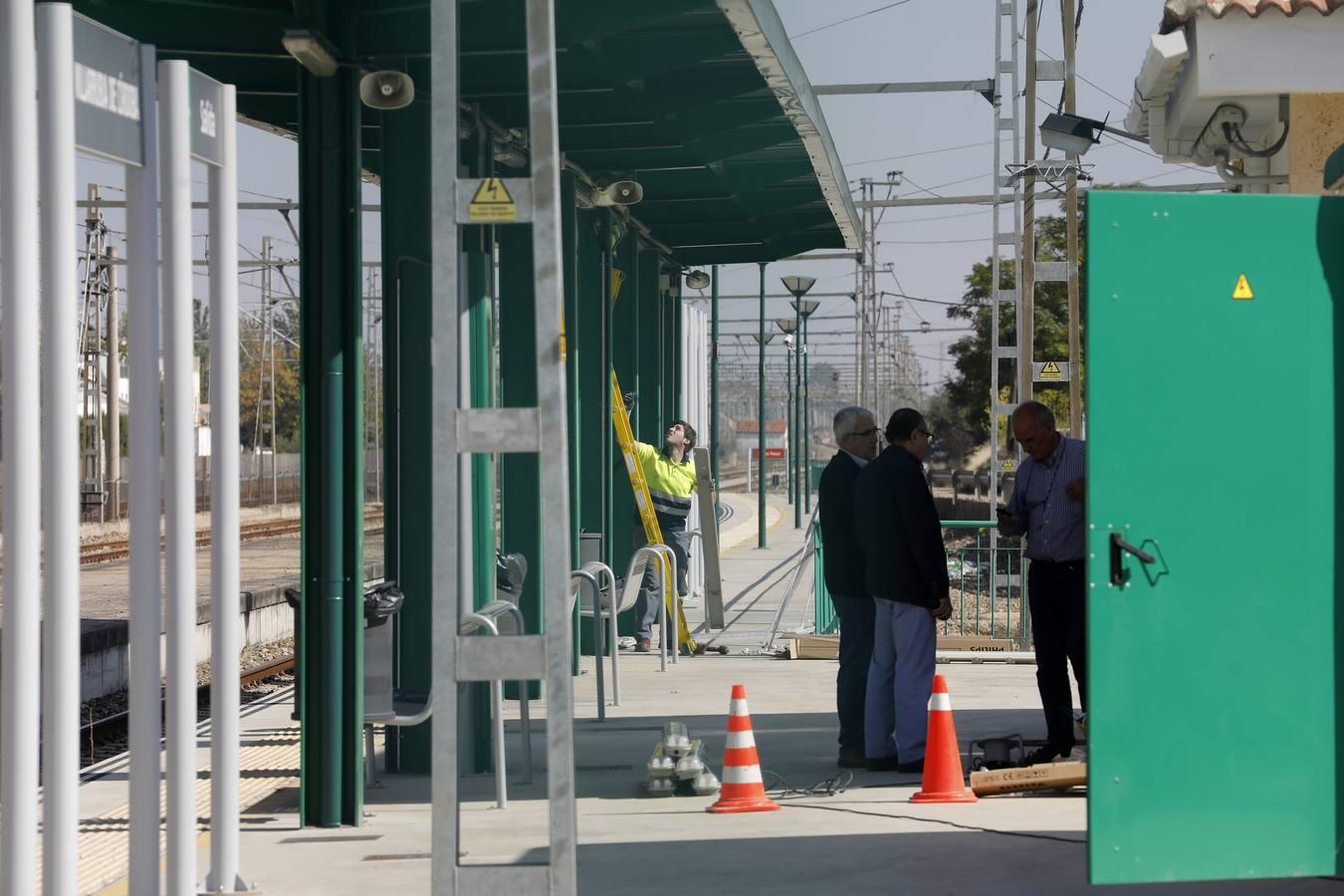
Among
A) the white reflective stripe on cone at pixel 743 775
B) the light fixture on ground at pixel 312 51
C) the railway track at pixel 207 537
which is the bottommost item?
the railway track at pixel 207 537

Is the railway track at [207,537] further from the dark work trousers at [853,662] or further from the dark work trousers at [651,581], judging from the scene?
the dark work trousers at [853,662]

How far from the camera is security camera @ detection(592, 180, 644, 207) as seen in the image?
41.8 feet

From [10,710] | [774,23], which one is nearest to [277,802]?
[10,710]

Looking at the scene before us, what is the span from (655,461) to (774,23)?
6.53m

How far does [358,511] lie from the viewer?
24.5ft

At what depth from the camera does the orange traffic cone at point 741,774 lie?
7.74 meters

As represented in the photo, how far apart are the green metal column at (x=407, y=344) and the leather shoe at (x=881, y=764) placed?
7.28ft

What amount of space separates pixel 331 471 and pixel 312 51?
175 centimetres

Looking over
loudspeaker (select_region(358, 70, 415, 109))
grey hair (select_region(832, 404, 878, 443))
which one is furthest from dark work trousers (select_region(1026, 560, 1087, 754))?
loudspeaker (select_region(358, 70, 415, 109))

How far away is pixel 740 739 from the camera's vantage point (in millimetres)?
7781

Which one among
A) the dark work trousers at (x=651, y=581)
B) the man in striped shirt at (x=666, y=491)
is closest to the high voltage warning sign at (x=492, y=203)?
the dark work trousers at (x=651, y=581)

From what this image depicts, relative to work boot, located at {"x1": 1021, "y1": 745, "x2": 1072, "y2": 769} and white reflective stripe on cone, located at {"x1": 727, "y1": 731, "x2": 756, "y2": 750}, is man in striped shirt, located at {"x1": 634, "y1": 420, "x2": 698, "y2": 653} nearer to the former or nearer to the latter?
work boot, located at {"x1": 1021, "y1": 745, "x2": 1072, "y2": 769}

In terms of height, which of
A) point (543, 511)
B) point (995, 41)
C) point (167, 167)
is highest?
point (995, 41)

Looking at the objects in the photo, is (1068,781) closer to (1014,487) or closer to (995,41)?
(1014,487)
